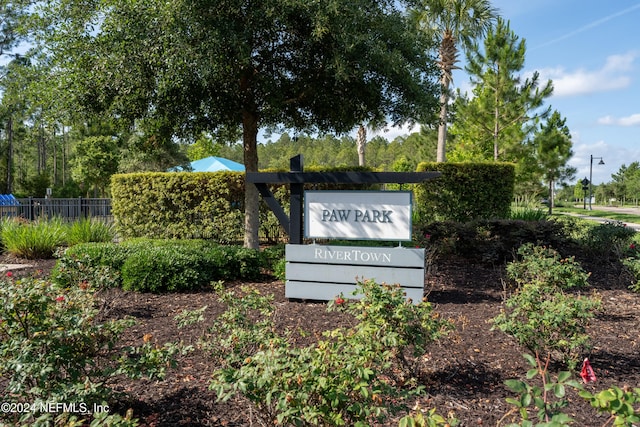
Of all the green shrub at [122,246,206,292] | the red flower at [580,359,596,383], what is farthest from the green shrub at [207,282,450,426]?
the green shrub at [122,246,206,292]

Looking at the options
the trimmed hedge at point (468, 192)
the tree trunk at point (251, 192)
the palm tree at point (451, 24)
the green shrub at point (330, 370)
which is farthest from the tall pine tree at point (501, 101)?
the green shrub at point (330, 370)

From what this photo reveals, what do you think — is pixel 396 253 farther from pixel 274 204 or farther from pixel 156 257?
pixel 156 257

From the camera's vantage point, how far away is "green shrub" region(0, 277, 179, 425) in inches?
88.0

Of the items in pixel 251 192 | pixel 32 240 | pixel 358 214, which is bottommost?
pixel 32 240

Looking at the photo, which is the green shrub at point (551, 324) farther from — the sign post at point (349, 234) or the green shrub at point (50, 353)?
the green shrub at point (50, 353)

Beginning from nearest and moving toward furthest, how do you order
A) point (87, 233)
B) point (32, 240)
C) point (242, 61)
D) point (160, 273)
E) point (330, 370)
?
point (330, 370) → point (160, 273) → point (242, 61) → point (32, 240) → point (87, 233)

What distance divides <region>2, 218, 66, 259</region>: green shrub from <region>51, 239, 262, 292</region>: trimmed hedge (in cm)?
262

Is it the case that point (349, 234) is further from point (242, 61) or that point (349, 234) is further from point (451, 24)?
point (451, 24)

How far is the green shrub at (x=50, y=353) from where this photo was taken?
2234 millimetres

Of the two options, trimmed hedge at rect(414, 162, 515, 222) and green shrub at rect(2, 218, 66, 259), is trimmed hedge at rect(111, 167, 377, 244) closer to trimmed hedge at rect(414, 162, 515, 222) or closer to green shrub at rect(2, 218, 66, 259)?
green shrub at rect(2, 218, 66, 259)

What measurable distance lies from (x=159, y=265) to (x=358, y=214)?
2605 millimetres

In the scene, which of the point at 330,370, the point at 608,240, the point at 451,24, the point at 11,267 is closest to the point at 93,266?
the point at 11,267

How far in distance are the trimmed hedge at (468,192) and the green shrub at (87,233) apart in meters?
7.09

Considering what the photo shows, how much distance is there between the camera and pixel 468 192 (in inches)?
437
